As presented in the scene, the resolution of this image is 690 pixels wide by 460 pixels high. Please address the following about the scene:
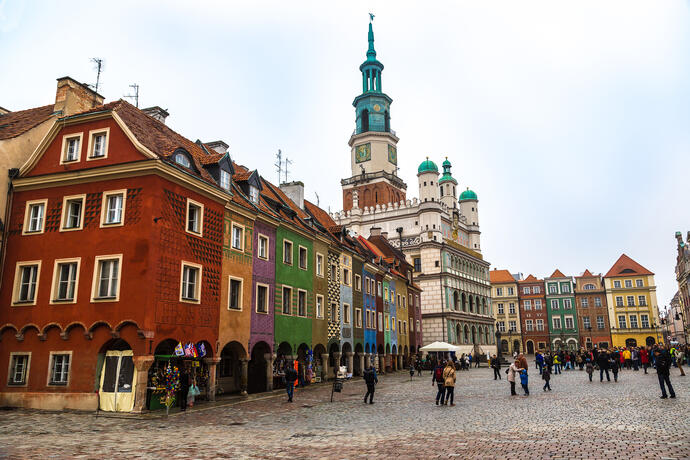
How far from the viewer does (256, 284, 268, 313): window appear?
1066 inches

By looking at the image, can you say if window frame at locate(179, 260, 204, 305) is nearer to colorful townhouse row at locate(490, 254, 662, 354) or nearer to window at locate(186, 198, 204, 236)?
window at locate(186, 198, 204, 236)

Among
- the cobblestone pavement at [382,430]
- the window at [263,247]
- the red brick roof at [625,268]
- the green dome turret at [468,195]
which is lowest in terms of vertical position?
the cobblestone pavement at [382,430]

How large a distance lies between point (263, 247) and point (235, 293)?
362 centimetres

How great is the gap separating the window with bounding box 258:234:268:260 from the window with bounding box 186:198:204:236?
5.14 m

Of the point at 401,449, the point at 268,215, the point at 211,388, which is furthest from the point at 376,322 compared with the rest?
the point at 401,449


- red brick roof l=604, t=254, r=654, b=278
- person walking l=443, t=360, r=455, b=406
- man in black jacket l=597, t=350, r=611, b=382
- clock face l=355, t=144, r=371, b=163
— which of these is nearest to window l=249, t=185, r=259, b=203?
person walking l=443, t=360, r=455, b=406

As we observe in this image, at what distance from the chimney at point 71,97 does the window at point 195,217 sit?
7.82 m

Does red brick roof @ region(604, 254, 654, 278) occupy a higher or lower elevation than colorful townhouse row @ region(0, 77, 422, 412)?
higher

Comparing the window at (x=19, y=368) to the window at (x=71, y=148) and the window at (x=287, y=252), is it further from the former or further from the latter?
the window at (x=287, y=252)

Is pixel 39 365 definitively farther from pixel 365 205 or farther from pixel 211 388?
pixel 365 205

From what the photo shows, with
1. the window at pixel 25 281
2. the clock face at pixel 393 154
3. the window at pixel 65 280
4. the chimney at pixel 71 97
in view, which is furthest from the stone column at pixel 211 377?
the clock face at pixel 393 154

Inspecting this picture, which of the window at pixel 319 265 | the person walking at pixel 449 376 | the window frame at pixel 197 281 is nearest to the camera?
the person walking at pixel 449 376

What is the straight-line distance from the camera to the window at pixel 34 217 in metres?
22.6

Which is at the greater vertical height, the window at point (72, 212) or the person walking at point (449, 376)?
the window at point (72, 212)
